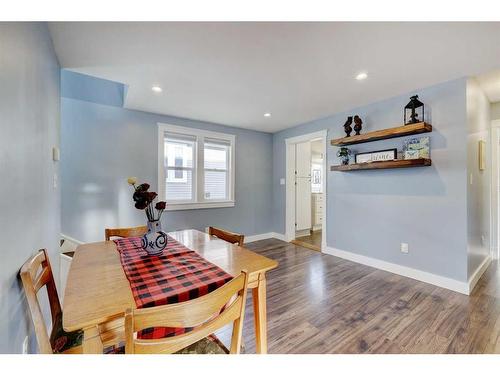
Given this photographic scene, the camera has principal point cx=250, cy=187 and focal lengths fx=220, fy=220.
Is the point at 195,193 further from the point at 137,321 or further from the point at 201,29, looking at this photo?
the point at 137,321

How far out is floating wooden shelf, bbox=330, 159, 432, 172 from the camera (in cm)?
252

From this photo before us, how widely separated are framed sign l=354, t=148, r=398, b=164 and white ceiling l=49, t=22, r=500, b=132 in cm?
71

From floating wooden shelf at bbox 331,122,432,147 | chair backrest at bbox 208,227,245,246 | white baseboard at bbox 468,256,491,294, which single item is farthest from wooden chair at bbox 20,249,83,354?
white baseboard at bbox 468,256,491,294

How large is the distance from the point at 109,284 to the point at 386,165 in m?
3.03

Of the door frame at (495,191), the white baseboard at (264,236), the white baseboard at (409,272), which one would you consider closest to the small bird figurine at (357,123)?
the white baseboard at (409,272)

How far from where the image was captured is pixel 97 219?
306 centimetres

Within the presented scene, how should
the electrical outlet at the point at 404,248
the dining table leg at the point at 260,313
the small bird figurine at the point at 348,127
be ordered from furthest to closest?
1. the small bird figurine at the point at 348,127
2. the electrical outlet at the point at 404,248
3. the dining table leg at the point at 260,313

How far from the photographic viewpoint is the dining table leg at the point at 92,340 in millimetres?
742

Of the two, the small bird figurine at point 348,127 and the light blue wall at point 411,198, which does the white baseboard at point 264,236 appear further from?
the small bird figurine at point 348,127

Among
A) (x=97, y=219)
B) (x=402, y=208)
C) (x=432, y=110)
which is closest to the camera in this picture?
(x=432, y=110)

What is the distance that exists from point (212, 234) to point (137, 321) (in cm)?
135

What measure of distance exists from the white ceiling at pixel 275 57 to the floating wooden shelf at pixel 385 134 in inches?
18.5
